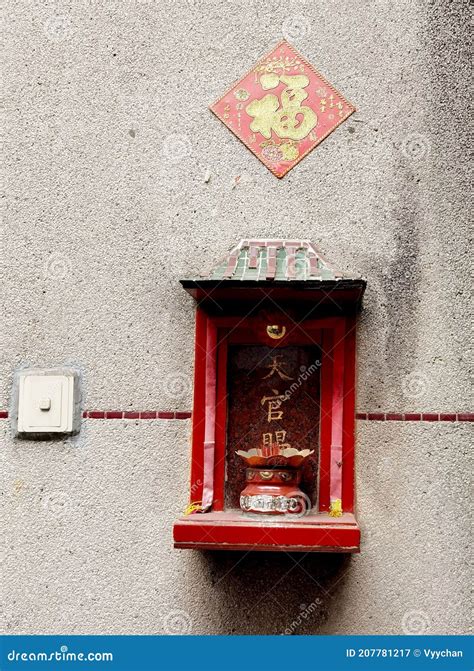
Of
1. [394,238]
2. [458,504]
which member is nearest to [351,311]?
[394,238]

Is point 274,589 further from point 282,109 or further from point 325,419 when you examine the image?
point 282,109

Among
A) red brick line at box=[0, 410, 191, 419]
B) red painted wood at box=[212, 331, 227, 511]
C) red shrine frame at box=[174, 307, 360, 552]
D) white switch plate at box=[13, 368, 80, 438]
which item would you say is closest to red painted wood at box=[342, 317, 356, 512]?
red shrine frame at box=[174, 307, 360, 552]

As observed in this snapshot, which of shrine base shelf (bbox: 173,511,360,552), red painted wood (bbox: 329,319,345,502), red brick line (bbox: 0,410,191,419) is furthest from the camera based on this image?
red brick line (bbox: 0,410,191,419)

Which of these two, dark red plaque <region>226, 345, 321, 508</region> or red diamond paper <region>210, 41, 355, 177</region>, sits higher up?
red diamond paper <region>210, 41, 355, 177</region>

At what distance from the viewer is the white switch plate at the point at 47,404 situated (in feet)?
8.16

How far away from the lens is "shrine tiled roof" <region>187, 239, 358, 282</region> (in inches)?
89.4

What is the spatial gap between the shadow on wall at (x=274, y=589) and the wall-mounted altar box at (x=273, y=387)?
6.2 inches

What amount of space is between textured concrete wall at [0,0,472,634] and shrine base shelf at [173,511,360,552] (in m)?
0.26

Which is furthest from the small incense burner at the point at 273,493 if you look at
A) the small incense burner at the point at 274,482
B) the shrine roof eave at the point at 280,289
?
the shrine roof eave at the point at 280,289

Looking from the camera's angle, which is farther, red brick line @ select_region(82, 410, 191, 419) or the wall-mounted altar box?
red brick line @ select_region(82, 410, 191, 419)

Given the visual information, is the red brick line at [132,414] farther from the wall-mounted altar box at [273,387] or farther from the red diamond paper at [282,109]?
the red diamond paper at [282,109]

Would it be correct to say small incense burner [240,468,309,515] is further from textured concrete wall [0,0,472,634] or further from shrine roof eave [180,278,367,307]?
shrine roof eave [180,278,367,307]

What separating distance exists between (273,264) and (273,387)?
15.0 inches

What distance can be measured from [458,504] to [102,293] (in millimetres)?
1248
